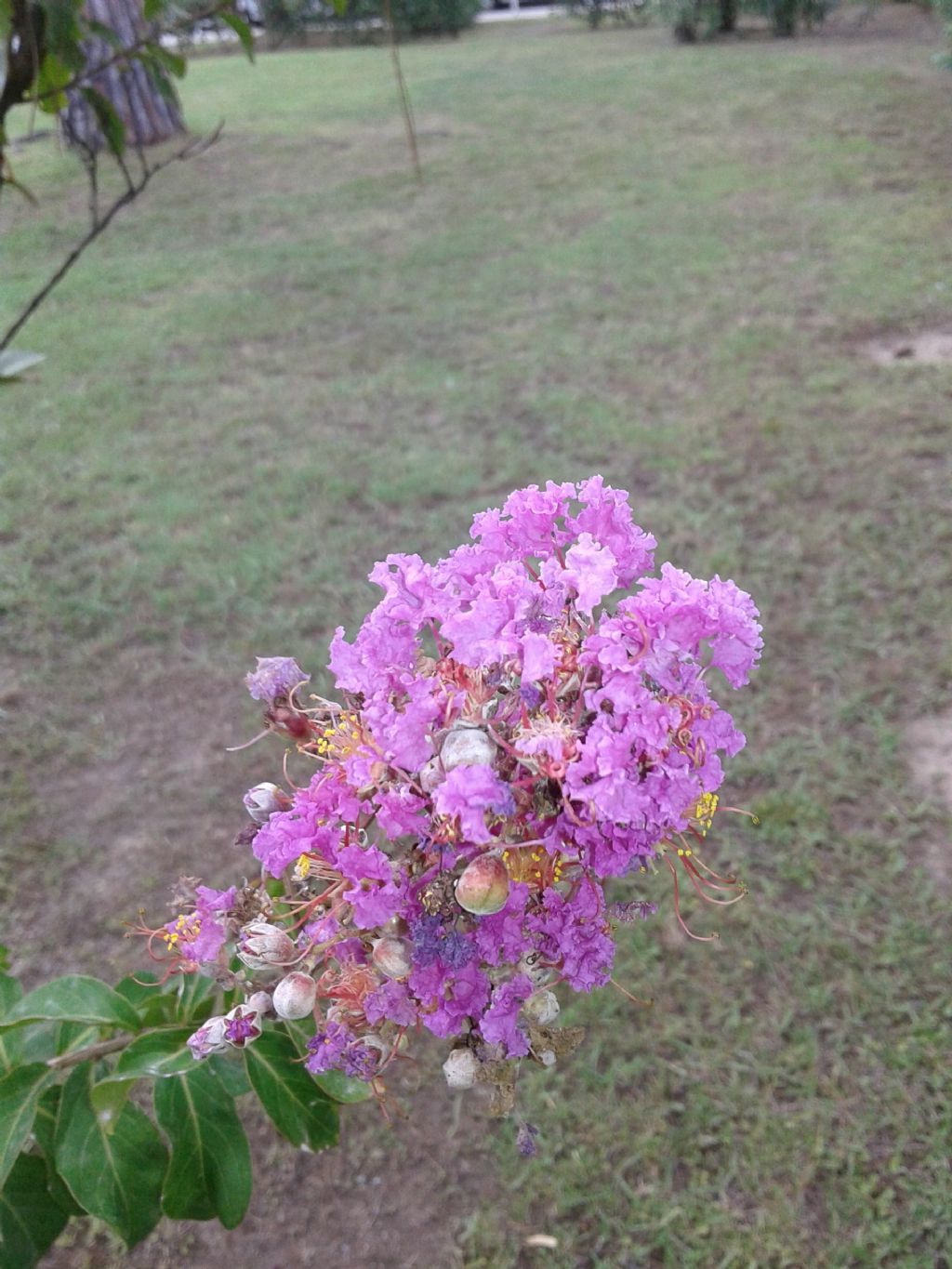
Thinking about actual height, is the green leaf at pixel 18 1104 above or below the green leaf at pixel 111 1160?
above

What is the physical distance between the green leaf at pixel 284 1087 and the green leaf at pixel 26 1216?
42 cm

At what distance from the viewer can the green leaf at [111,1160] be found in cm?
121

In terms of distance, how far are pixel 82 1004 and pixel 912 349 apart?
4981mm

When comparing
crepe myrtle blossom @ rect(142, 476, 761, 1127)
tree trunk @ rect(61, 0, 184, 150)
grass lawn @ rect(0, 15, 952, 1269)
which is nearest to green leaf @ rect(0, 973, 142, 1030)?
crepe myrtle blossom @ rect(142, 476, 761, 1127)

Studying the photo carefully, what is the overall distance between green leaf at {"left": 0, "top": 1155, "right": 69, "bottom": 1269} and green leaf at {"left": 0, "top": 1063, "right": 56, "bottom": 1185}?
186mm

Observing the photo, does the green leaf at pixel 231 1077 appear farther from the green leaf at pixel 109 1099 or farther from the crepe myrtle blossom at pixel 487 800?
the crepe myrtle blossom at pixel 487 800

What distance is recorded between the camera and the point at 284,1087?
1.23 meters

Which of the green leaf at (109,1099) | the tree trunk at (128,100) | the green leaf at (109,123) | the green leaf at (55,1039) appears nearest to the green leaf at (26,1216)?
the green leaf at (55,1039)

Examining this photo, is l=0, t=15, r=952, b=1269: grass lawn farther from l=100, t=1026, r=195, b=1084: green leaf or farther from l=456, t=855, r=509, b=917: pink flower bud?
l=456, t=855, r=509, b=917: pink flower bud

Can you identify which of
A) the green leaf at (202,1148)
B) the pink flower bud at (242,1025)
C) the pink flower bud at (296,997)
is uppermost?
the pink flower bud at (296,997)

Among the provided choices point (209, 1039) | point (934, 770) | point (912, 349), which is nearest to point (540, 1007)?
point (209, 1039)

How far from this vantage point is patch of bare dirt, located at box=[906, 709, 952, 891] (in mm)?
2707

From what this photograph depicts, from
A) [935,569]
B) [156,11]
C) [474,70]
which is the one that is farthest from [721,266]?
[474,70]

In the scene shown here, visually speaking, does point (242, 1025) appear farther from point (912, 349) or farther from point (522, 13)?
point (522, 13)
